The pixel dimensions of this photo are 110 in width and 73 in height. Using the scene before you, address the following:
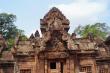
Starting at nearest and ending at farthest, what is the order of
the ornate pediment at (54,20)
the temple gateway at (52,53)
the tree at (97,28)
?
the temple gateway at (52,53)
the ornate pediment at (54,20)
the tree at (97,28)

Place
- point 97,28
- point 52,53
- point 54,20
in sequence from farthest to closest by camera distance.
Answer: point 97,28, point 54,20, point 52,53

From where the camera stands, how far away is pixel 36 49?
2636cm

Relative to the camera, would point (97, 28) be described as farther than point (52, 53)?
Yes

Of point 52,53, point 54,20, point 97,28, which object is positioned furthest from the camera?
point 97,28

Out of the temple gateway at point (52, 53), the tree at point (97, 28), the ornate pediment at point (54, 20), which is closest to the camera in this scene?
the temple gateway at point (52, 53)

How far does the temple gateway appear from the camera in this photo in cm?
2641

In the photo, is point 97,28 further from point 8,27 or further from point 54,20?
point 54,20

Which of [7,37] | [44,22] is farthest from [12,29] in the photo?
[44,22]

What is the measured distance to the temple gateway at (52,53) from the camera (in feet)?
86.6

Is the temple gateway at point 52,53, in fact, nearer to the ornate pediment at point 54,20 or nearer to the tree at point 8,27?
the ornate pediment at point 54,20

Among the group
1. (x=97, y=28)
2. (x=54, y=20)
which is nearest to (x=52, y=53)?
(x=54, y=20)

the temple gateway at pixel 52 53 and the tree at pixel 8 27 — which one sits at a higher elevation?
the tree at pixel 8 27

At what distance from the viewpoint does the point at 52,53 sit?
87.4 feet

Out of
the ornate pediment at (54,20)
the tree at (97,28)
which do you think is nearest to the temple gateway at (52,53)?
the ornate pediment at (54,20)
